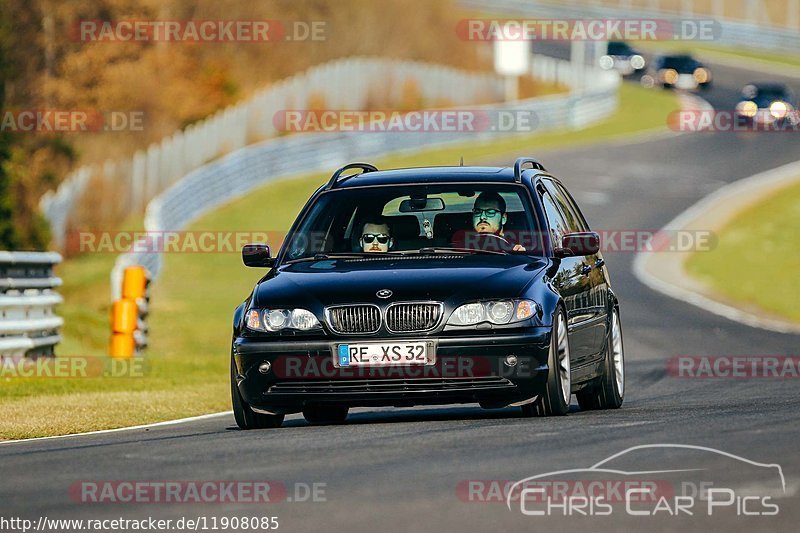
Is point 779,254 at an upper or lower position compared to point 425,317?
lower

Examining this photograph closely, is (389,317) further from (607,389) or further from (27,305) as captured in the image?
(27,305)

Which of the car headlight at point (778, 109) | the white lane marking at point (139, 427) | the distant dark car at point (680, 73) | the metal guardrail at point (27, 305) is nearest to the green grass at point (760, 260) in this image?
the metal guardrail at point (27, 305)

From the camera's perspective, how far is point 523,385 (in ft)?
33.1

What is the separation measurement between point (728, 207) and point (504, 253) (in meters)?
29.8

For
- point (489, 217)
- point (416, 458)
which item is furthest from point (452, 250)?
point (416, 458)

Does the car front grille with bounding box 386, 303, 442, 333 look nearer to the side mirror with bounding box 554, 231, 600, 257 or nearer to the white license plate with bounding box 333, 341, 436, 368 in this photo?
the white license plate with bounding box 333, 341, 436, 368

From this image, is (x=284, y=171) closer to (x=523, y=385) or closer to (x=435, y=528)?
(x=523, y=385)

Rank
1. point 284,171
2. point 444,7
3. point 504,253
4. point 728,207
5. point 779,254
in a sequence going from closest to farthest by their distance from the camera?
1. point 504,253
2. point 779,254
3. point 728,207
4. point 284,171
5. point 444,7

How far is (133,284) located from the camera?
1919cm

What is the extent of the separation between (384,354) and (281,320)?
2.22 feet

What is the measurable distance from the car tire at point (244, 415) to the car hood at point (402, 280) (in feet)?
1.76

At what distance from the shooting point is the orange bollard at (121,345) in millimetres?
18547

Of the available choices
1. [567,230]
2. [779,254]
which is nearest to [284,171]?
[779,254]

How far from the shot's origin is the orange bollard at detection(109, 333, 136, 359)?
18547 mm
